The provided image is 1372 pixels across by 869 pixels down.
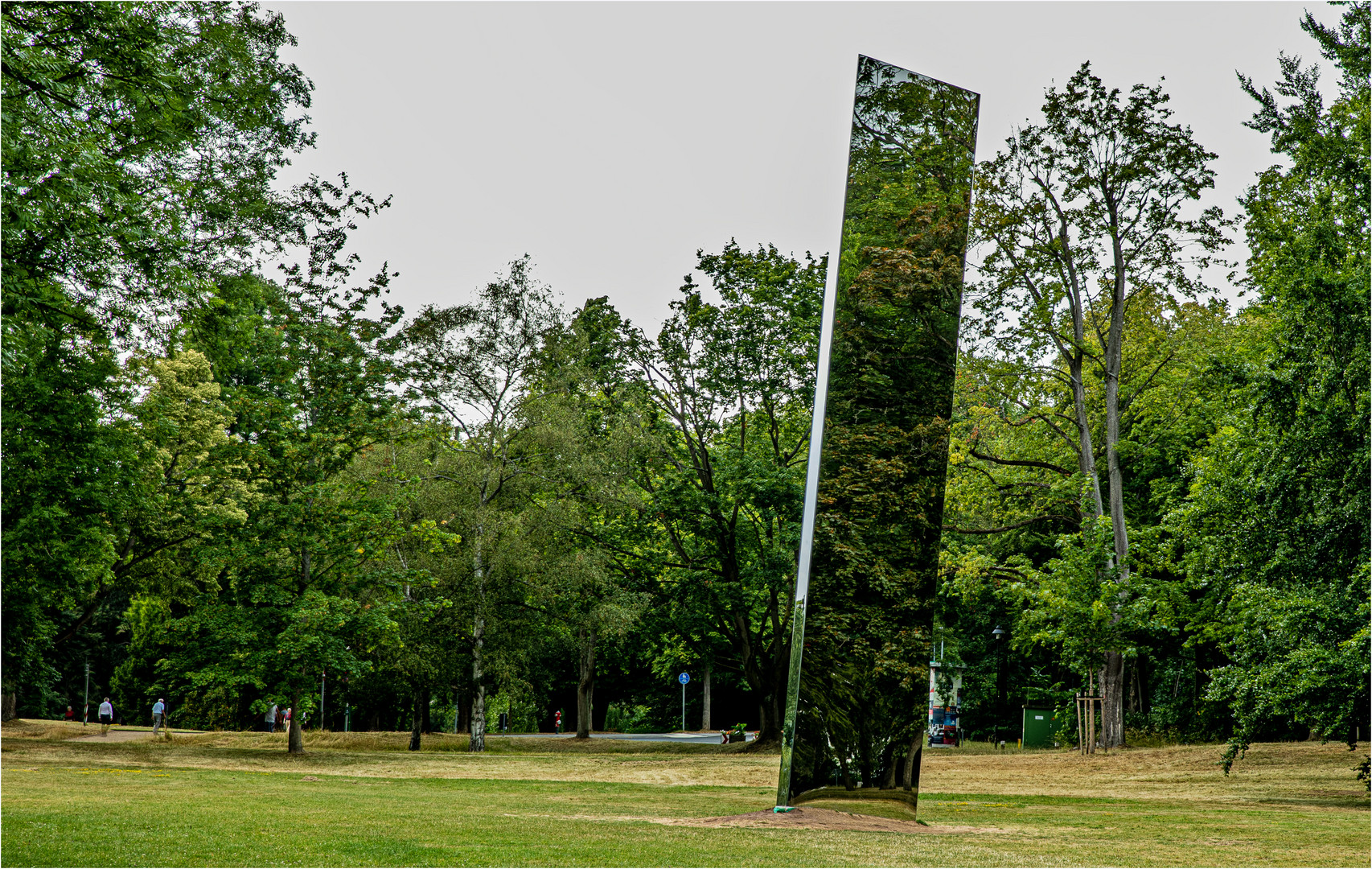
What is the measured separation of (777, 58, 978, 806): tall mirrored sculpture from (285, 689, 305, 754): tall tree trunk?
15635mm

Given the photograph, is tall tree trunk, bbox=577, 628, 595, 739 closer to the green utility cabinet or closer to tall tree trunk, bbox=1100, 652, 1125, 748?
the green utility cabinet

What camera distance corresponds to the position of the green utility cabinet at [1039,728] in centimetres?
3275

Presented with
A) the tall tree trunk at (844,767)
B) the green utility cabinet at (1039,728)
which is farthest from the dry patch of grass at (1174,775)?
the green utility cabinet at (1039,728)

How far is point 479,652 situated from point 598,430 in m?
6.16

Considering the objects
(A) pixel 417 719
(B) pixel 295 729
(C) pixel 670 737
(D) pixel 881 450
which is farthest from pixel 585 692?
(D) pixel 881 450

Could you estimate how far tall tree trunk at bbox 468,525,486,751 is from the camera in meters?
26.1

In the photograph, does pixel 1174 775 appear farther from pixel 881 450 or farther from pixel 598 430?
pixel 598 430

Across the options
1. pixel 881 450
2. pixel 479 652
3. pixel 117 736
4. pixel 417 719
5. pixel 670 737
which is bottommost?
pixel 670 737

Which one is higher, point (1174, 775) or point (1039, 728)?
point (1174, 775)

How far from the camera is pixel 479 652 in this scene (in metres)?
26.5

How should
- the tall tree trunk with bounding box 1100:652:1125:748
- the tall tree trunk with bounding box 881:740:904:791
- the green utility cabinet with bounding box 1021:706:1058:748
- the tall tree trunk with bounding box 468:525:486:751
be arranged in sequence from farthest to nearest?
the green utility cabinet with bounding box 1021:706:1058:748 < the tall tree trunk with bounding box 468:525:486:751 < the tall tree trunk with bounding box 1100:652:1125:748 < the tall tree trunk with bounding box 881:740:904:791

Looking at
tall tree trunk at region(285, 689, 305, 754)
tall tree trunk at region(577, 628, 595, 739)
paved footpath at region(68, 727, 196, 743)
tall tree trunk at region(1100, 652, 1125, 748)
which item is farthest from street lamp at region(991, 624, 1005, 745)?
paved footpath at region(68, 727, 196, 743)

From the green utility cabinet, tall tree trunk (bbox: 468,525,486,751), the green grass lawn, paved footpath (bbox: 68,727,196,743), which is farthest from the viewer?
the green utility cabinet

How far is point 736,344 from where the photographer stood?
27078mm
